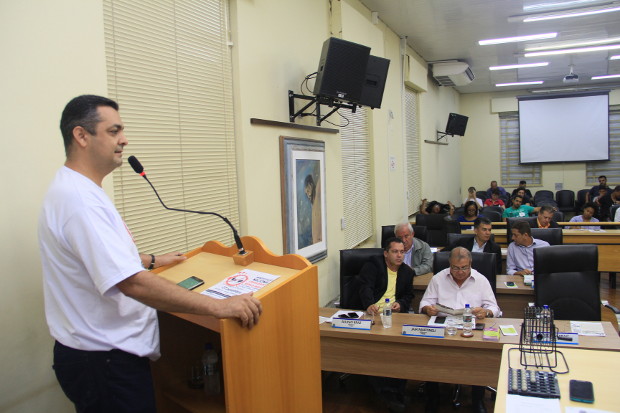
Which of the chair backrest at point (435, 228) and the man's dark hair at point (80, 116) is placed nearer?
the man's dark hair at point (80, 116)

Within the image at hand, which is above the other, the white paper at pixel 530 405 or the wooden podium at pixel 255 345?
the wooden podium at pixel 255 345

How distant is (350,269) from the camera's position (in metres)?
4.32

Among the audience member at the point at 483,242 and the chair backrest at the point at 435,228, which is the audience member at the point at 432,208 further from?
the audience member at the point at 483,242

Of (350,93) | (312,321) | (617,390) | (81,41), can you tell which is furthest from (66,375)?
(350,93)

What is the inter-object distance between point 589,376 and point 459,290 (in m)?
1.60

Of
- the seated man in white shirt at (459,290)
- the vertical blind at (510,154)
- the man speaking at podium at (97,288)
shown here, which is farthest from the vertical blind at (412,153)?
the man speaking at podium at (97,288)

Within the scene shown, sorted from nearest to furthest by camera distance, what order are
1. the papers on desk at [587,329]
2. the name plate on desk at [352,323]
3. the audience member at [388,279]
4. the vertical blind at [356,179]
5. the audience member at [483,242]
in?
the papers on desk at [587,329] < the name plate on desk at [352,323] < the audience member at [388,279] < the audience member at [483,242] < the vertical blind at [356,179]

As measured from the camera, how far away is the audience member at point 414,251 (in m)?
4.90

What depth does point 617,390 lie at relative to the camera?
1.88m

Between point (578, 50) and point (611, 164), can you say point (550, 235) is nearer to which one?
point (578, 50)

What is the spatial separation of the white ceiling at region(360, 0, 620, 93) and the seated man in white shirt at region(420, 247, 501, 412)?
147 inches

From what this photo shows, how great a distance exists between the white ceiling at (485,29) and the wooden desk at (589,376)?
191 inches

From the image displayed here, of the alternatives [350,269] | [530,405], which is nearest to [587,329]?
Result: [530,405]

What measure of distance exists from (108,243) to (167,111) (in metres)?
1.58
